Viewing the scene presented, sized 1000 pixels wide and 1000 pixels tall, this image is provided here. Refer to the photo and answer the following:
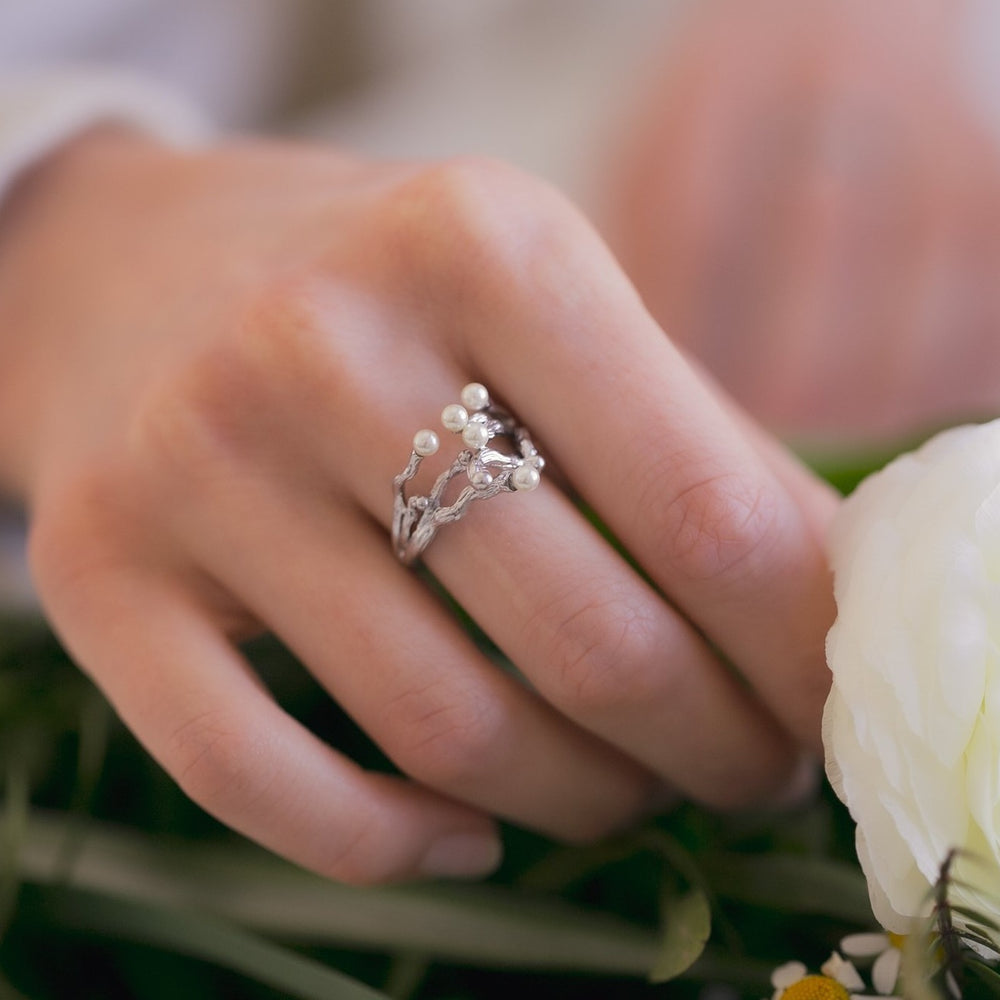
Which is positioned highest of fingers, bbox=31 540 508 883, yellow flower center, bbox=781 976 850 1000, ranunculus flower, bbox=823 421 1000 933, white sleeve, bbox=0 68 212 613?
white sleeve, bbox=0 68 212 613

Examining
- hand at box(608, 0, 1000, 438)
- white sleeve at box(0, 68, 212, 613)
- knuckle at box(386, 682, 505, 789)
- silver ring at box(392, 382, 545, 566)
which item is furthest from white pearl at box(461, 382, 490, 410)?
hand at box(608, 0, 1000, 438)

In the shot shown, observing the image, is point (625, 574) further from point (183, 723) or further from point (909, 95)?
point (909, 95)

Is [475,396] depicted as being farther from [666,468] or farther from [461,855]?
[461,855]

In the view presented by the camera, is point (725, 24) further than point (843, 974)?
Yes

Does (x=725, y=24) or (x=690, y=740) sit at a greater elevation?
(x=725, y=24)

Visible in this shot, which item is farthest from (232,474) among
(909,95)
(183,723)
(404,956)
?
(909,95)

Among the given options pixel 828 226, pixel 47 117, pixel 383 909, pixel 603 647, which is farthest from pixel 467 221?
pixel 828 226

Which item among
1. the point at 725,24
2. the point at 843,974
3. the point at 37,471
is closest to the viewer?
the point at 843,974

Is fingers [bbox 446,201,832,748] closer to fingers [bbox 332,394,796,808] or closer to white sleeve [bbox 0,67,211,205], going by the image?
fingers [bbox 332,394,796,808]
